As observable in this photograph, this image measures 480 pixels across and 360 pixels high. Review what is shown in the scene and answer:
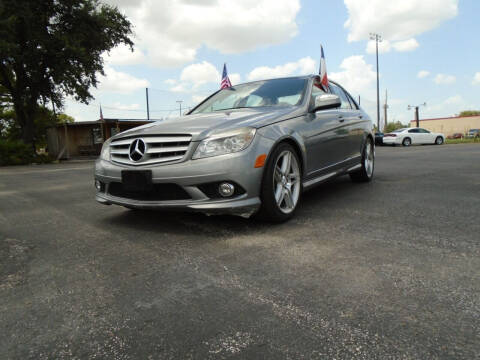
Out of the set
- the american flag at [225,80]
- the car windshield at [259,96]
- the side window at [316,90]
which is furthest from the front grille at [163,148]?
the american flag at [225,80]

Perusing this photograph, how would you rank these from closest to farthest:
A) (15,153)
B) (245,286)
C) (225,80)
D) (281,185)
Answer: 1. (245,286)
2. (281,185)
3. (225,80)
4. (15,153)

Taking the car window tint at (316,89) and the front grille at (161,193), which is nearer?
the front grille at (161,193)

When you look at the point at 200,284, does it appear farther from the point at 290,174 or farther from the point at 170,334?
the point at 290,174

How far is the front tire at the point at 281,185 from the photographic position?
10.3 feet

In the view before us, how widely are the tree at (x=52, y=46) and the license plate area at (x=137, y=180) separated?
1848 cm

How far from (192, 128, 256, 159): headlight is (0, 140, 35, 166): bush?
64.5 feet

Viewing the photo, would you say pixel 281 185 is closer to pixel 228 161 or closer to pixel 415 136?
pixel 228 161

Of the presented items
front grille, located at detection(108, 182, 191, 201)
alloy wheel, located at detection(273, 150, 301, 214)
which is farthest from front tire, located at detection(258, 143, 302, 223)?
front grille, located at detection(108, 182, 191, 201)

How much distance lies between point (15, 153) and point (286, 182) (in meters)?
20.2

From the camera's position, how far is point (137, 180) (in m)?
3.12

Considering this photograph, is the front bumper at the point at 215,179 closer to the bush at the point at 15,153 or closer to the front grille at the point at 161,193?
the front grille at the point at 161,193

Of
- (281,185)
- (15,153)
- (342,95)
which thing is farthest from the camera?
(15,153)

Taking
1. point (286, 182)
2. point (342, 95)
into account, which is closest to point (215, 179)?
point (286, 182)

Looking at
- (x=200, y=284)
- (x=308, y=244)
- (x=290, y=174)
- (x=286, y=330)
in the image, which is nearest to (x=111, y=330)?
(x=200, y=284)
